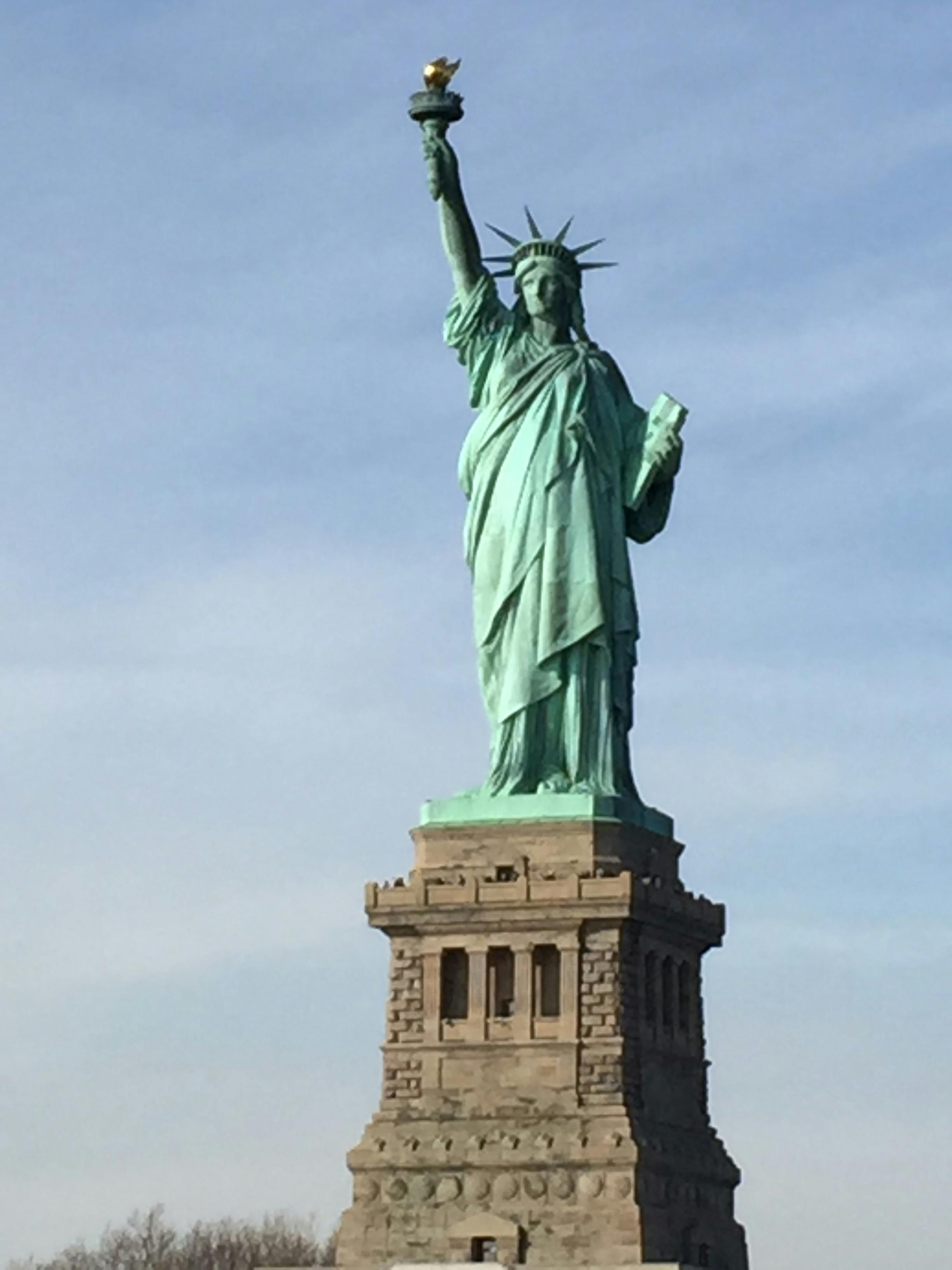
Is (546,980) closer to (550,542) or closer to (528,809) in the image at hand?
(528,809)

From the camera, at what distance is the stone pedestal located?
47.0 metres

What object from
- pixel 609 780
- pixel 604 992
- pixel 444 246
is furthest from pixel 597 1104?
pixel 444 246

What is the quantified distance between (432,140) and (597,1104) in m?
13.3

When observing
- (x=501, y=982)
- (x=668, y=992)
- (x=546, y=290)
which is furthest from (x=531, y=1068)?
(x=546, y=290)

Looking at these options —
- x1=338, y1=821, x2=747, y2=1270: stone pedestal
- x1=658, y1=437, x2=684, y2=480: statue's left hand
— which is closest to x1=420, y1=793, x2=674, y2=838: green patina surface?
x1=338, y1=821, x2=747, y2=1270: stone pedestal

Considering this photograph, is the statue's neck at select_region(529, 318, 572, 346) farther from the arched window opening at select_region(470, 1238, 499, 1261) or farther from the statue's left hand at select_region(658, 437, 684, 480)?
the arched window opening at select_region(470, 1238, 499, 1261)

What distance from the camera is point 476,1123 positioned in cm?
4778

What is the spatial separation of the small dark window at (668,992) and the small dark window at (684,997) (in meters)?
0.29

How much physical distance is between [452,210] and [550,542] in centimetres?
498

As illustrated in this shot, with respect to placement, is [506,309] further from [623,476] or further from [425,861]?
[425,861]

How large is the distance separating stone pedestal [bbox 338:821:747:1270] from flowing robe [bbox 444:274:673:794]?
1327 millimetres

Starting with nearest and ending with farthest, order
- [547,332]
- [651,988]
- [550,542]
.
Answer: [651,988] → [550,542] → [547,332]

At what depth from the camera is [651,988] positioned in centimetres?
4922

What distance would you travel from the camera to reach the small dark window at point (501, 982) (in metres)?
48.4
